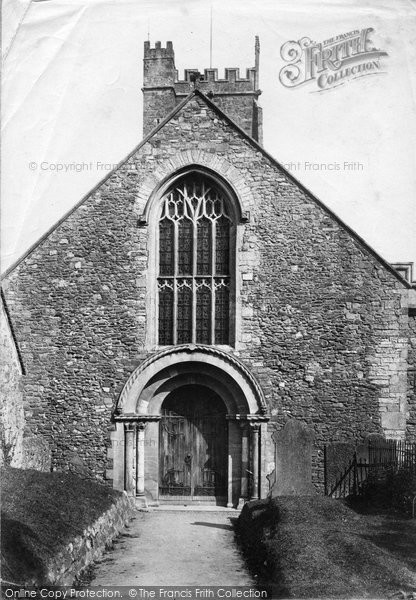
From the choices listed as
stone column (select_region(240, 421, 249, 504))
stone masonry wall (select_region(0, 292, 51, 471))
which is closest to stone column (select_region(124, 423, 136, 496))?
stone masonry wall (select_region(0, 292, 51, 471))

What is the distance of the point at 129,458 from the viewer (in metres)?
18.5

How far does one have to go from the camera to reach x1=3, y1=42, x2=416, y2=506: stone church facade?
18531 mm

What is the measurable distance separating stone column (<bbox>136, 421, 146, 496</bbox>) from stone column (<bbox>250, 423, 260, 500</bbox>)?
98.5 inches

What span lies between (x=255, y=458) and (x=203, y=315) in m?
3.52

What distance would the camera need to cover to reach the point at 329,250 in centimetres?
1886

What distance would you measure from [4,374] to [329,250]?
7805 mm

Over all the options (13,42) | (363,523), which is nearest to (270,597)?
(363,523)

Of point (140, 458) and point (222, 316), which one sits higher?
point (222, 316)

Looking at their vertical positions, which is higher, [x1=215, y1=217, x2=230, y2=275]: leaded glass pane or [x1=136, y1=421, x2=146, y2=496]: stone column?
[x1=215, y1=217, x2=230, y2=275]: leaded glass pane

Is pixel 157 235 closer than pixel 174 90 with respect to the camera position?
Yes

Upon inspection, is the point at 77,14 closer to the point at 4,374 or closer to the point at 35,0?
the point at 35,0

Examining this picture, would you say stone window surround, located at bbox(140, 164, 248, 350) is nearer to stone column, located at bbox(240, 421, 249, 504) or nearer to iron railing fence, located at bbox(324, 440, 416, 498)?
stone column, located at bbox(240, 421, 249, 504)

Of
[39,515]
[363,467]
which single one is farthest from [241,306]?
[39,515]

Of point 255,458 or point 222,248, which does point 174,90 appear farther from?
point 255,458
